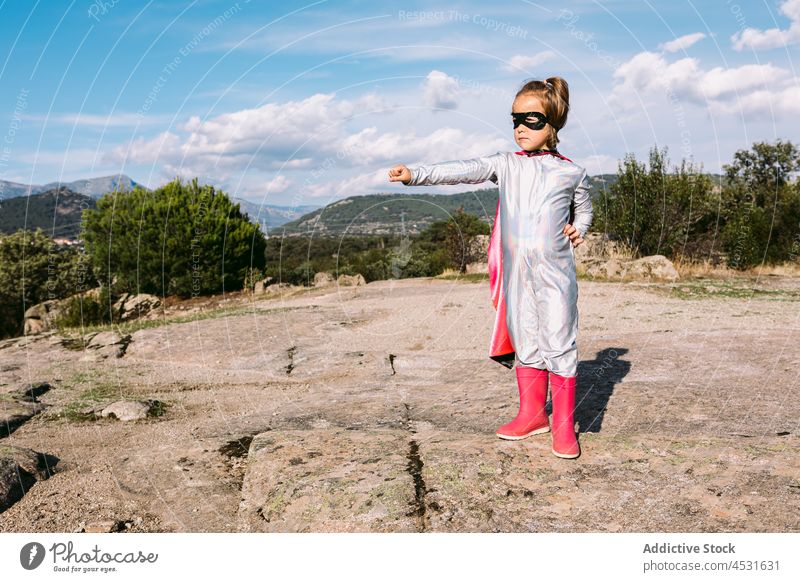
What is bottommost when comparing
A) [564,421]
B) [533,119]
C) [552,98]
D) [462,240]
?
[564,421]

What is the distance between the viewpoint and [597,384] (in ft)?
16.0

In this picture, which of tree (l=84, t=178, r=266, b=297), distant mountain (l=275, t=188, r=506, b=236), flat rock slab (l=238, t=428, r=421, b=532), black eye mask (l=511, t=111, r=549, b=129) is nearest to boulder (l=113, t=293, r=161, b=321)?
tree (l=84, t=178, r=266, b=297)

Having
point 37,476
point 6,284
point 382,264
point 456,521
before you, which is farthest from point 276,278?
point 456,521

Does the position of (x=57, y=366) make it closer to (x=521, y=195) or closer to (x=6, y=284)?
(x=521, y=195)

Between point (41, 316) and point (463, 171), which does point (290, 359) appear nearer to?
point (463, 171)

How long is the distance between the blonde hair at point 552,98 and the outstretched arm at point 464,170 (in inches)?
12.1

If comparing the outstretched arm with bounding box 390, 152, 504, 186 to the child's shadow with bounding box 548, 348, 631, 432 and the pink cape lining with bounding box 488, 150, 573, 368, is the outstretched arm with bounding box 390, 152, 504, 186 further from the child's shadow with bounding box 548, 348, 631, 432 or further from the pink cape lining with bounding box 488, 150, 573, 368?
the child's shadow with bounding box 548, 348, 631, 432

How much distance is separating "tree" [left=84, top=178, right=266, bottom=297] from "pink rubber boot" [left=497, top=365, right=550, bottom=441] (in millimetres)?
12737

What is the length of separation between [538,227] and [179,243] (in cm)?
1424

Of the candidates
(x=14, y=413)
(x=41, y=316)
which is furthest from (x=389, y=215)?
(x=14, y=413)

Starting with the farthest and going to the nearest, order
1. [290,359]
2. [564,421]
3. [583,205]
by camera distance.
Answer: [290,359], [583,205], [564,421]

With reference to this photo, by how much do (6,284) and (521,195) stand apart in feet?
67.1

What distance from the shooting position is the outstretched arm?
3357 mm

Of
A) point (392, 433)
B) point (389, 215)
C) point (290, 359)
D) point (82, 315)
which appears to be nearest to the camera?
point (392, 433)
